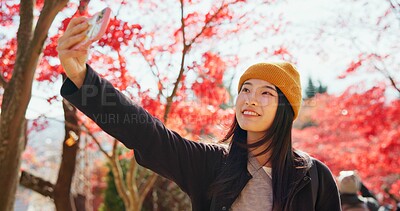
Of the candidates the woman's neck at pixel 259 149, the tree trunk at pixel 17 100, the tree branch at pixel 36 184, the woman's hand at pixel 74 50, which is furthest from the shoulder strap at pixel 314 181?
the tree branch at pixel 36 184

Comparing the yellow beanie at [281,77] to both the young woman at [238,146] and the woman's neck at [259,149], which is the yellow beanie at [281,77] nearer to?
the young woman at [238,146]

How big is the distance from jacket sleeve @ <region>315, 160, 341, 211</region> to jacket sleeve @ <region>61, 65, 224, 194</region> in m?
0.46

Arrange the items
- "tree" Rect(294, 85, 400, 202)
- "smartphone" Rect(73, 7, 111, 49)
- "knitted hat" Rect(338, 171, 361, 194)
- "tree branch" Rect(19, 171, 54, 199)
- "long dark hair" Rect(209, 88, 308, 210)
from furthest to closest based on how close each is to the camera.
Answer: "tree" Rect(294, 85, 400, 202)
"tree branch" Rect(19, 171, 54, 199)
"knitted hat" Rect(338, 171, 361, 194)
"long dark hair" Rect(209, 88, 308, 210)
"smartphone" Rect(73, 7, 111, 49)

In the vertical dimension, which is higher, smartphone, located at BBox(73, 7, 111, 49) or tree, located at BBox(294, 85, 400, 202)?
smartphone, located at BBox(73, 7, 111, 49)

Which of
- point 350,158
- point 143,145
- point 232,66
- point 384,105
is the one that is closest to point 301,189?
point 143,145

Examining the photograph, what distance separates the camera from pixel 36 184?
258 inches

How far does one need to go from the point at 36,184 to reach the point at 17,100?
2716 mm

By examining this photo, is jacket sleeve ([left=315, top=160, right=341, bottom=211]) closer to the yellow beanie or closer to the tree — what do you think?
the yellow beanie

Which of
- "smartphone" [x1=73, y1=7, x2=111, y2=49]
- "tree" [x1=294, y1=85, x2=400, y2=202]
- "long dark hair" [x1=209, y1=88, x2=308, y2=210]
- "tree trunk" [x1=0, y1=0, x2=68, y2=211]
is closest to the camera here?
"smartphone" [x1=73, y1=7, x2=111, y2=49]

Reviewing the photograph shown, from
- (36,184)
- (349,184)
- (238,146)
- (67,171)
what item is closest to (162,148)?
(238,146)

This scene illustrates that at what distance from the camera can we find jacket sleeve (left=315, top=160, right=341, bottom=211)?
6.79 feet

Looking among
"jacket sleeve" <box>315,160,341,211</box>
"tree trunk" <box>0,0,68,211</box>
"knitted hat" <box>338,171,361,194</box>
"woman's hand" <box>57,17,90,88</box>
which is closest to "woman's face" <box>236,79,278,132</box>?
"jacket sleeve" <box>315,160,341,211</box>

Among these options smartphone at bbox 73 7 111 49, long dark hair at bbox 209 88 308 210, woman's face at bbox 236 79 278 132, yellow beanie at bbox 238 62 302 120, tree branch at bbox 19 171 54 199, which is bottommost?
tree branch at bbox 19 171 54 199

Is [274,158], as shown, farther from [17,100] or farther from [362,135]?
[362,135]
